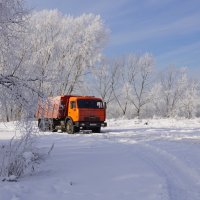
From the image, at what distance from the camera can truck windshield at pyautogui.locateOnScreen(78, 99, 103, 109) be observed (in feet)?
92.2

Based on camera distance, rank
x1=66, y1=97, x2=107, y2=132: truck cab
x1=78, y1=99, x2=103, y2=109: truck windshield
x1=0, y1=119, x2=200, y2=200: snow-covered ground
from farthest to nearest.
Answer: x1=78, y1=99, x2=103, y2=109: truck windshield < x1=66, y1=97, x2=107, y2=132: truck cab < x1=0, y1=119, x2=200, y2=200: snow-covered ground

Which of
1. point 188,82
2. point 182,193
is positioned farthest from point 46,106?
point 188,82

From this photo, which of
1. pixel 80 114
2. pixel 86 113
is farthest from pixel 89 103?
pixel 80 114

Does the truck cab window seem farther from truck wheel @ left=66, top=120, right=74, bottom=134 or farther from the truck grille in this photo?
the truck grille

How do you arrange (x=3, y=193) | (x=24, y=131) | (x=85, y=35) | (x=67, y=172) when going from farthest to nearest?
(x=85, y=35) < (x=24, y=131) < (x=67, y=172) < (x=3, y=193)

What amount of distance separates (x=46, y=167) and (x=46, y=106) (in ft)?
5.81

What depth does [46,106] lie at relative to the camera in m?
Answer: 12.3

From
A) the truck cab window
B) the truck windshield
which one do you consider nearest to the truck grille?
the truck windshield

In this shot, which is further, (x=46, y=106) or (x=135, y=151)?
(x=135, y=151)

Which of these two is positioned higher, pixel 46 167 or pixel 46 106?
pixel 46 106

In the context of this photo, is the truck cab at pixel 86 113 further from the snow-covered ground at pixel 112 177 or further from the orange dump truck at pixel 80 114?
the snow-covered ground at pixel 112 177

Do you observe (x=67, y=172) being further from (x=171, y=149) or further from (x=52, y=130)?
(x=52, y=130)

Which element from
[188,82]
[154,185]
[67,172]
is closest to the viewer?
[154,185]

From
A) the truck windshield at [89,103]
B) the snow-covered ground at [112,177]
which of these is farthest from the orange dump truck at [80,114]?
the snow-covered ground at [112,177]
